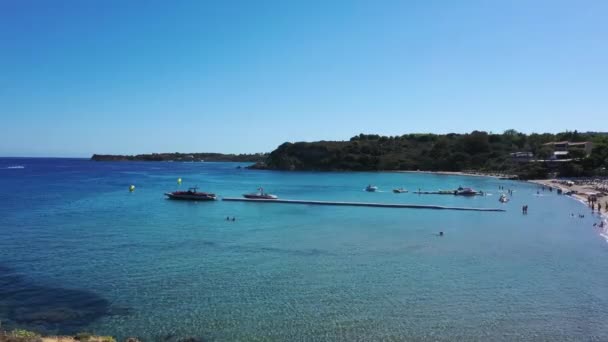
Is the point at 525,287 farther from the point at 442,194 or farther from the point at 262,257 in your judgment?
the point at 442,194

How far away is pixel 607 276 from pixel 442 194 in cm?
6345

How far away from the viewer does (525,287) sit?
27156mm

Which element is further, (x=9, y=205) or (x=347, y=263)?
(x=9, y=205)

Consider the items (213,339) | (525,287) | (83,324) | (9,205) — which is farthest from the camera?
(9,205)

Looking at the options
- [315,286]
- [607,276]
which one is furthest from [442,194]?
[315,286]

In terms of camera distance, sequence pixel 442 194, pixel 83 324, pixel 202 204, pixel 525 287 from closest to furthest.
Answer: pixel 83 324, pixel 525 287, pixel 202 204, pixel 442 194

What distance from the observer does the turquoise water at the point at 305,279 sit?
21234mm

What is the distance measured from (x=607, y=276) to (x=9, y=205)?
70.8 meters

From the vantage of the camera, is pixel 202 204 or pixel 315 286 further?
pixel 202 204

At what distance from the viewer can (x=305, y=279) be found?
28.7 meters

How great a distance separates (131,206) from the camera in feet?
227

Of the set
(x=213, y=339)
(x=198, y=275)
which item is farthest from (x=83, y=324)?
(x=198, y=275)

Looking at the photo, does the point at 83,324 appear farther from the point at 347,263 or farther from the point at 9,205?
the point at 9,205

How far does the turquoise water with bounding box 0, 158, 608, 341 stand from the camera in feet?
69.7
